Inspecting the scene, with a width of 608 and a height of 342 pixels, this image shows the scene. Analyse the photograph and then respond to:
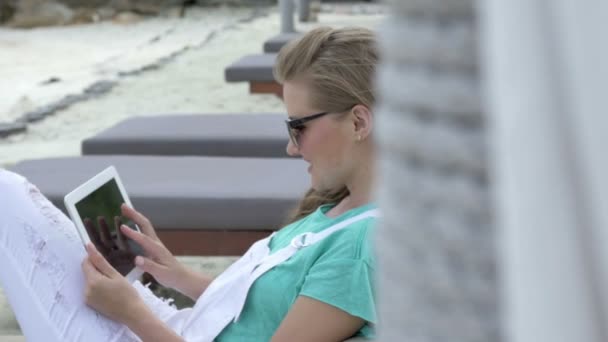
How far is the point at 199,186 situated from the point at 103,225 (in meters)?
1.34

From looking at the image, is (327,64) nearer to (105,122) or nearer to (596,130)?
(596,130)

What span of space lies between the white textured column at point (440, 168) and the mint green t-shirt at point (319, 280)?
60.0 inches

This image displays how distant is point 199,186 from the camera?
3840 mm

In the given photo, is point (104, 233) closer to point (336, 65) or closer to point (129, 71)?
point (336, 65)

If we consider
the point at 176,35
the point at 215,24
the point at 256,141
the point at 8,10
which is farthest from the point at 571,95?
the point at 8,10

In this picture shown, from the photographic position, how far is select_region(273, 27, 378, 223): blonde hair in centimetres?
221

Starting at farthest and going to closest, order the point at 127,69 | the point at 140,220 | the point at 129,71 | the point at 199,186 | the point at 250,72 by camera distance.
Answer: the point at 127,69 → the point at 129,71 → the point at 250,72 → the point at 199,186 → the point at 140,220

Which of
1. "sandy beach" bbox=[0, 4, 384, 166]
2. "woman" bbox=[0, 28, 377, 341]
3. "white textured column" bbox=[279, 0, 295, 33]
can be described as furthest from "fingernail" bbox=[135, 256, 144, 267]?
"white textured column" bbox=[279, 0, 295, 33]

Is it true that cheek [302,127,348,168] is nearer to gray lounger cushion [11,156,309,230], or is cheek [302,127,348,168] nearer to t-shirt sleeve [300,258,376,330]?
t-shirt sleeve [300,258,376,330]

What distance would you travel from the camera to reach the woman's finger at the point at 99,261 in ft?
7.50

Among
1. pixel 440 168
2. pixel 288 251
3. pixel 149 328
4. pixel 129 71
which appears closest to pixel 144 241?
pixel 149 328

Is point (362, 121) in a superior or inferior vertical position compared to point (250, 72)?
superior

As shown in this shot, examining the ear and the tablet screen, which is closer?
the ear

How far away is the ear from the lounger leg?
700 millimetres
